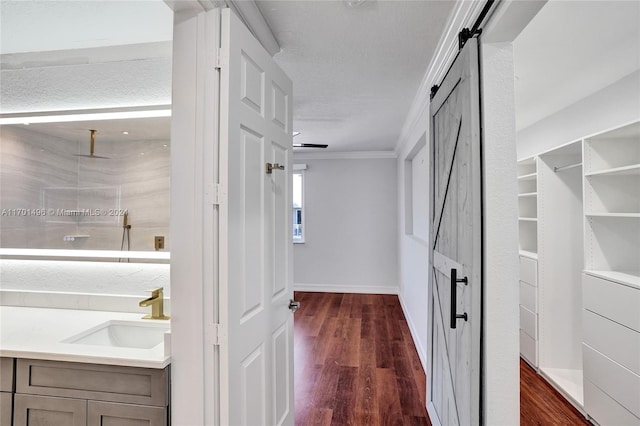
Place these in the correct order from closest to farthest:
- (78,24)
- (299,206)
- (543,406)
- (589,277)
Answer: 1. (78,24)
2. (589,277)
3. (543,406)
4. (299,206)

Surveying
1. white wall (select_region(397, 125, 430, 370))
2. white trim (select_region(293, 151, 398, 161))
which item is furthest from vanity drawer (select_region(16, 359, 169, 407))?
white trim (select_region(293, 151, 398, 161))

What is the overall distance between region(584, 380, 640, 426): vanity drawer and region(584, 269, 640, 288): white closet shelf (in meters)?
0.76

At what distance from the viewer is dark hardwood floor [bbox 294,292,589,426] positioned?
91.2 inches

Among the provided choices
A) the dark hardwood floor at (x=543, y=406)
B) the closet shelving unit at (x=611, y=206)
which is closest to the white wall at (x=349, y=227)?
the dark hardwood floor at (x=543, y=406)

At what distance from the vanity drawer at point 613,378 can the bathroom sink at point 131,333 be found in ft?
8.84

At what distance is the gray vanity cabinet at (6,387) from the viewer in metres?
1.35

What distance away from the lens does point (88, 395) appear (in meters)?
1.32

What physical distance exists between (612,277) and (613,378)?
2.09ft

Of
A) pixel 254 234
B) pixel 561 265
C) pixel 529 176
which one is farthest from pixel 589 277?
pixel 254 234

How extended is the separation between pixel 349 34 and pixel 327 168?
3.97 metres

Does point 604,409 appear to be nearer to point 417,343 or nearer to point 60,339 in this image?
point 417,343

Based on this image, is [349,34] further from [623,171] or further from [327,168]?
[327,168]

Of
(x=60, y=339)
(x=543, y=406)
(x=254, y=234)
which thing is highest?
(x=254, y=234)

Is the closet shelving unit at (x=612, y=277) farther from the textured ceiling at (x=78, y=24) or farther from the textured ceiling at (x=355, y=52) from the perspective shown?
the textured ceiling at (x=78, y=24)
